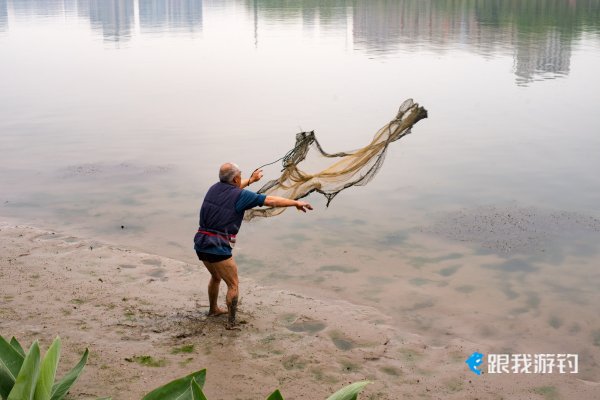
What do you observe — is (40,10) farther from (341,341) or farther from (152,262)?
(341,341)

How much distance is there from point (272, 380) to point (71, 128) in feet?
46.8

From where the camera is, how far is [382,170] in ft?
44.3

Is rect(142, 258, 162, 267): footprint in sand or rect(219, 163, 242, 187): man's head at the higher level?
rect(219, 163, 242, 187): man's head

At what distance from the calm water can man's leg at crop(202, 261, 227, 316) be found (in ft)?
4.37

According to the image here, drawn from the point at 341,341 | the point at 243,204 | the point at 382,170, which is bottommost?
the point at 341,341

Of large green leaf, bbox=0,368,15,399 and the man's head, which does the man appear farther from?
large green leaf, bbox=0,368,15,399

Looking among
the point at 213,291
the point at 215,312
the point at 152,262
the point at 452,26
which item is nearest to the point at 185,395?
the point at 213,291

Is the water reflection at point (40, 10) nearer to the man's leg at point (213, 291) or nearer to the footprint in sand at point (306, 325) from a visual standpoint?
the man's leg at point (213, 291)

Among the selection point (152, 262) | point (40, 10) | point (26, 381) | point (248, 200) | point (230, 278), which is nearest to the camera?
point (26, 381)

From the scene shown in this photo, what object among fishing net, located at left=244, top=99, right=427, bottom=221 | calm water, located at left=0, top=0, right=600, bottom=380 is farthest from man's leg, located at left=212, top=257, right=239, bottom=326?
calm water, located at left=0, top=0, right=600, bottom=380

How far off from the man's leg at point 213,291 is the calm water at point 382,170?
4.37 ft

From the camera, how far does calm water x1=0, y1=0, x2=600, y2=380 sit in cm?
842

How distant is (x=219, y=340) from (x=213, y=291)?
63 centimetres

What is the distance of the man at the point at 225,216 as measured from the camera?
6508mm
